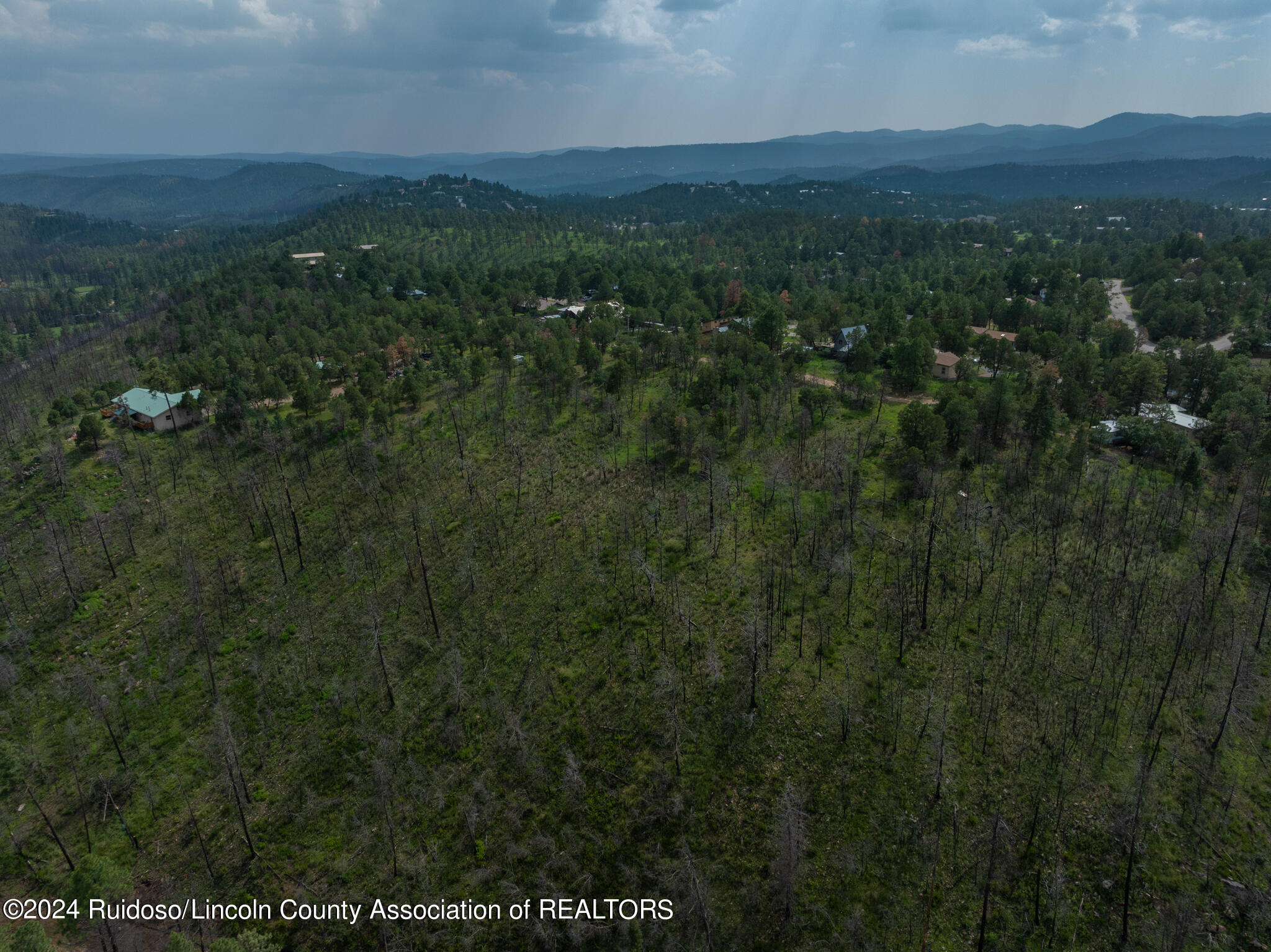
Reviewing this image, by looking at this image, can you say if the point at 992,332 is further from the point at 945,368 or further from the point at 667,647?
the point at 667,647

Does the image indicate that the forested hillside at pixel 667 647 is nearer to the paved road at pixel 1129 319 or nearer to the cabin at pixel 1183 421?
the cabin at pixel 1183 421

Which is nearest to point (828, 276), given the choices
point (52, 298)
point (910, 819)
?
point (910, 819)

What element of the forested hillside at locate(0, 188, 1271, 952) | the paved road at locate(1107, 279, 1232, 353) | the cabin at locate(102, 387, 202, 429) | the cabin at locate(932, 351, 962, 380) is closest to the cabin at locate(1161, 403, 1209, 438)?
the forested hillside at locate(0, 188, 1271, 952)

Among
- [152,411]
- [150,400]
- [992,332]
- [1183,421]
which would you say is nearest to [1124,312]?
[992,332]

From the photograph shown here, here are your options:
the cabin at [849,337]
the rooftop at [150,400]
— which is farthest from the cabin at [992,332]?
the rooftop at [150,400]

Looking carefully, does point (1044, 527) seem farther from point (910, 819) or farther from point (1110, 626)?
point (910, 819)

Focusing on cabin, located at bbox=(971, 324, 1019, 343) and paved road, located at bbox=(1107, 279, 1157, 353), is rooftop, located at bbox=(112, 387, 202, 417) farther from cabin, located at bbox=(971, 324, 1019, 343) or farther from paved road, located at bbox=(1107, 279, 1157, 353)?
paved road, located at bbox=(1107, 279, 1157, 353)

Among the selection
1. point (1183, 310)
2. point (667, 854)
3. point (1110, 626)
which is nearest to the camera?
point (667, 854)
